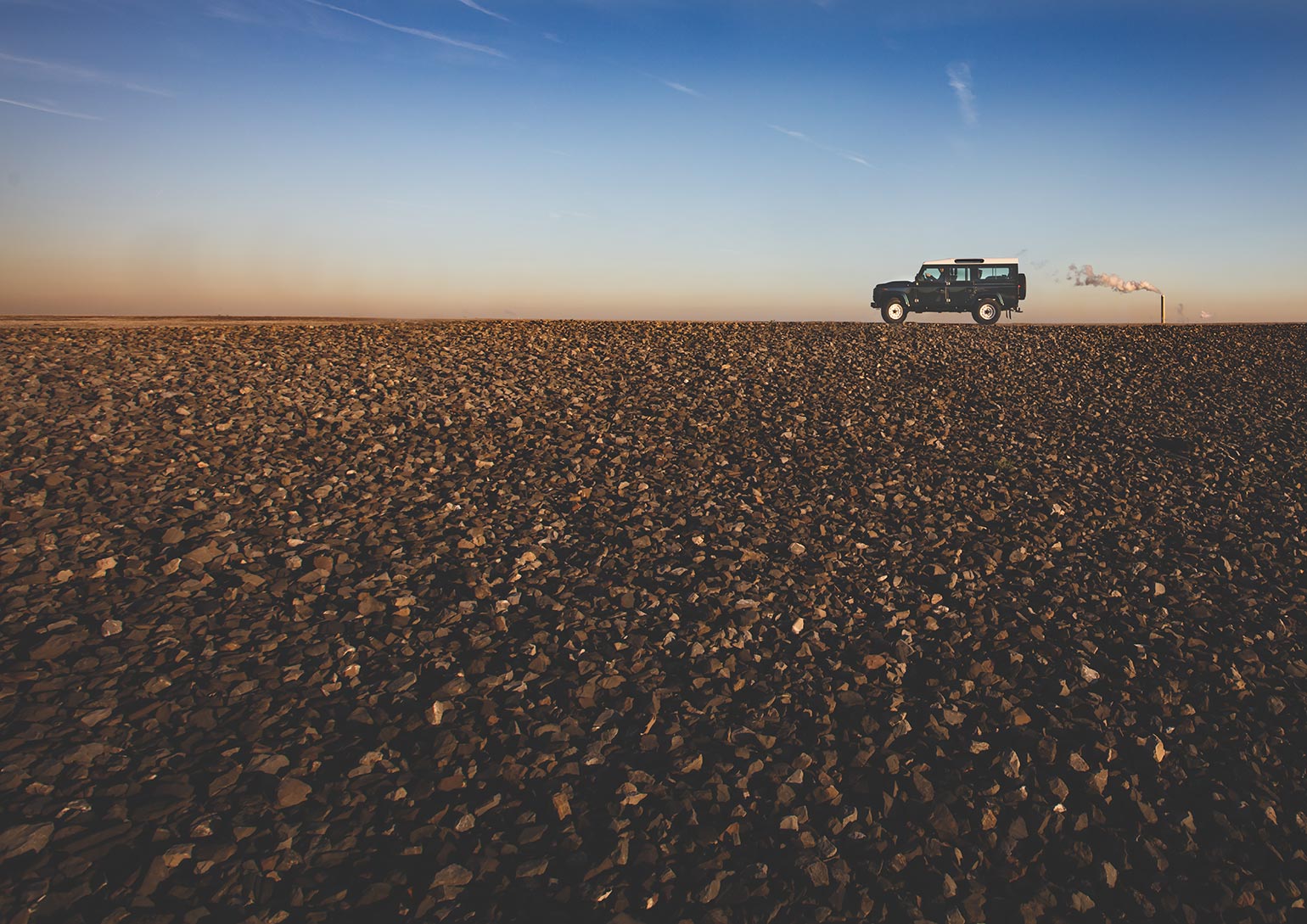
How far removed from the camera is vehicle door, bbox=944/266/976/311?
85.6 feet

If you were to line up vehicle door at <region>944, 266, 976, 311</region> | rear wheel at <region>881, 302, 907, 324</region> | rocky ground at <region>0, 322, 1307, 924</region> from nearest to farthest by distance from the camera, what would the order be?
rocky ground at <region>0, 322, 1307, 924</region>, rear wheel at <region>881, 302, 907, 324</region>, vehicle door at <region>944, 266, 976, 311</region>

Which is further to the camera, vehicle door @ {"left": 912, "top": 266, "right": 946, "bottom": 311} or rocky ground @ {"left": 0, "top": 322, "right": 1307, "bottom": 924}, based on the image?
vehicle door @ {"left": 912, "top": 266, "right": 946, "bottom": 311}

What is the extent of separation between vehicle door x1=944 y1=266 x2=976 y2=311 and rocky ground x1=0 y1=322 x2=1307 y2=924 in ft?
47.1

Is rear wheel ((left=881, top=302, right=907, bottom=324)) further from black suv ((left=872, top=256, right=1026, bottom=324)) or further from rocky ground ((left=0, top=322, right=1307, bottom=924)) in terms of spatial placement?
rocky ground ((left=0, top=322, right=1307, bottom=924))

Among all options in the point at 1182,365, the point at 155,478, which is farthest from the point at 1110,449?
the point at 155,478

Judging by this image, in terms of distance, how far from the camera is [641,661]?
19.9 ft

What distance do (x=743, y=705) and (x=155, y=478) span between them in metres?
7.69

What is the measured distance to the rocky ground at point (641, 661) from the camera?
416cm

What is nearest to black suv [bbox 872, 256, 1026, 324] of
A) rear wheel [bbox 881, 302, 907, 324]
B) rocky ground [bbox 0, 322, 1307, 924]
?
rear wheel [bbox 881, 302, 907, 324]

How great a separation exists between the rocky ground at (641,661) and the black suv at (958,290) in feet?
45.9

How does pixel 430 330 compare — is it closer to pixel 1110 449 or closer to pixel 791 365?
pixel 791 365

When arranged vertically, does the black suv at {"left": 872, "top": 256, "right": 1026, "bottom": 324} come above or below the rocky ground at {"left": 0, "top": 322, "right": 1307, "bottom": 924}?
above

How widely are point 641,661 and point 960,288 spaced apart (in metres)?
23.9

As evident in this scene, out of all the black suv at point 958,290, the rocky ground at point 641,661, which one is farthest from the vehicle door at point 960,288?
the rocky ground at point 641,661
